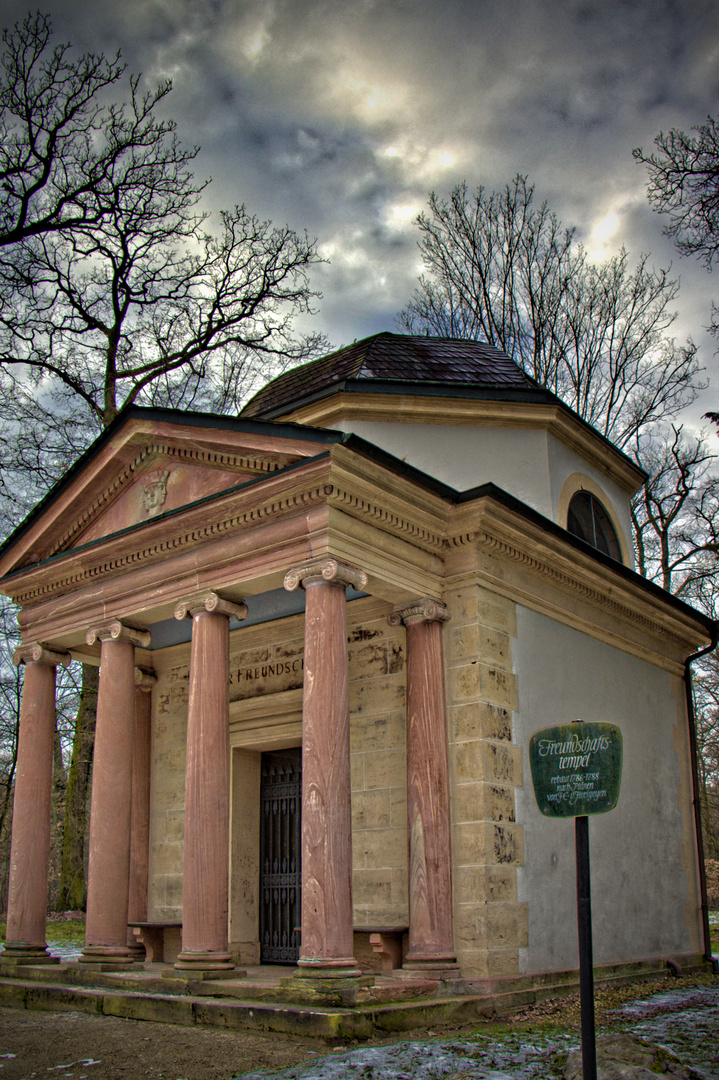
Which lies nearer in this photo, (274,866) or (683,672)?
(274,866)

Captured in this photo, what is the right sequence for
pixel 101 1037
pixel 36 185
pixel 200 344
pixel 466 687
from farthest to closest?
pixel 200 344 < pixel 36 185 < pixel 466 687 < pixel 101 1037

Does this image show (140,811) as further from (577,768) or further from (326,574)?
(577,768)

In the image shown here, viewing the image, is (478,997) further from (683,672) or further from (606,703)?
(683,672)

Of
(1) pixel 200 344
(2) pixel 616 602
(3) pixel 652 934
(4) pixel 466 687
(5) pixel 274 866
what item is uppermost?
(1) pixel 200 344

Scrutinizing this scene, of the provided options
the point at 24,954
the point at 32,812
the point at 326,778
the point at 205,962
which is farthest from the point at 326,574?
the point at 24,954

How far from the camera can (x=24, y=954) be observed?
32.3 ft

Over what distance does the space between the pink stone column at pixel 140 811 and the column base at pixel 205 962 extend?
3.75 metres

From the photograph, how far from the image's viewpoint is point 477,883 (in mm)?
8250

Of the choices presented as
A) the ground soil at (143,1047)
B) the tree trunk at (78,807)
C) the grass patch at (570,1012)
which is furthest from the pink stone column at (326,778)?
the tree trunk at (78,807)

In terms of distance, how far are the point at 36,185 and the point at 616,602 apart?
449 inches

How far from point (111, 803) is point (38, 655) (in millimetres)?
2330

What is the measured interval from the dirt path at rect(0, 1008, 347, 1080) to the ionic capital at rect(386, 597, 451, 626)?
12.8ft

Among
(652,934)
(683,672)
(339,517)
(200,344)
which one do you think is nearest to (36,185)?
(200,344)

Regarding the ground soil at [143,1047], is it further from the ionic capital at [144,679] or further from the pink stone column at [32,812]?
the ionic capital at [144,679]
